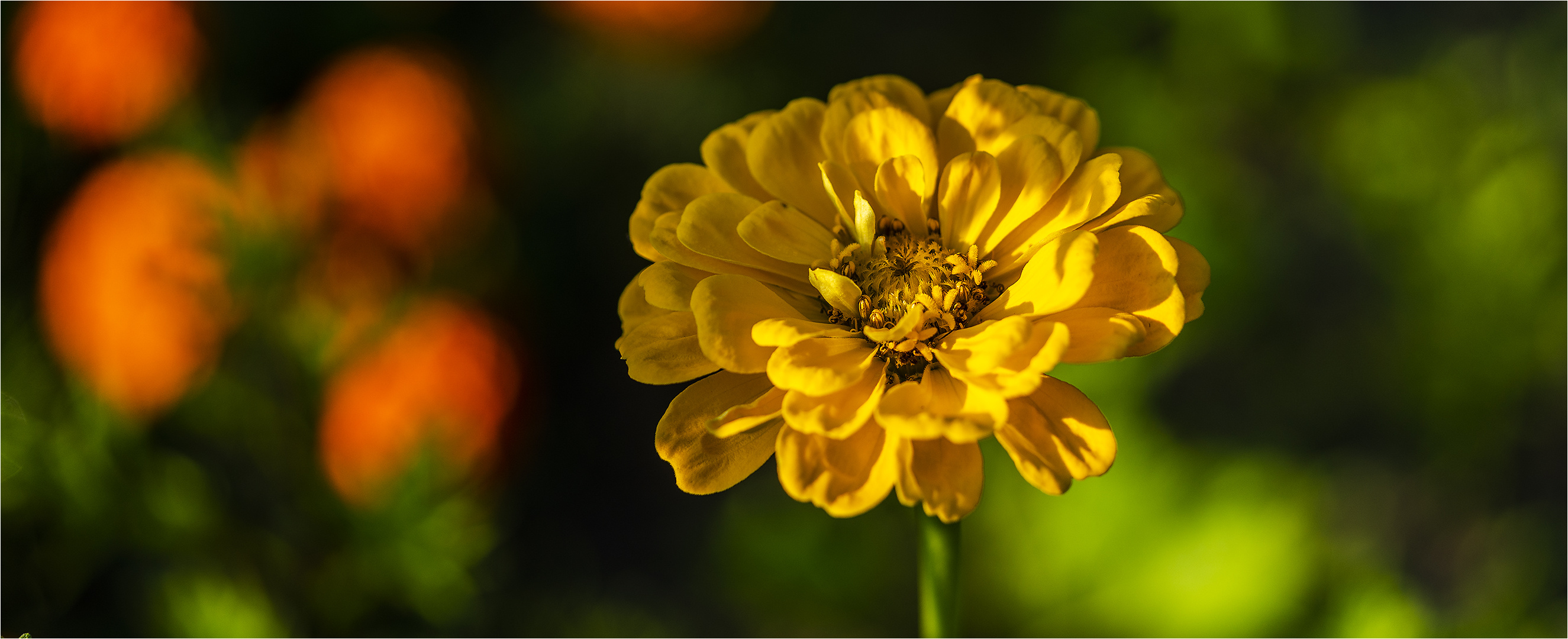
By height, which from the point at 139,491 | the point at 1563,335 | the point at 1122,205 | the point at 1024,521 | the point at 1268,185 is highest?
the point at 1268,185

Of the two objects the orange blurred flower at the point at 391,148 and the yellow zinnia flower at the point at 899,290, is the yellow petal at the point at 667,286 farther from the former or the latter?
the orange blurred flower at the point at 391,148

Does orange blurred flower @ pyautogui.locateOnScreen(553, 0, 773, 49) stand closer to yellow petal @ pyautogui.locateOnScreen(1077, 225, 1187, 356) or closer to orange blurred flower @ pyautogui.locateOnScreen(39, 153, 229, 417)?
orange blurred flower @ pyautogui.locateOnScreen(39, 153, 229, 417)

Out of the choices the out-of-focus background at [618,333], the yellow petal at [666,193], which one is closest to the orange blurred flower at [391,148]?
the out-of-focus background at [618,333]

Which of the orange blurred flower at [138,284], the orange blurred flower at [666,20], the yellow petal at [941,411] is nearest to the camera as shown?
the yellow petal at [941,411]

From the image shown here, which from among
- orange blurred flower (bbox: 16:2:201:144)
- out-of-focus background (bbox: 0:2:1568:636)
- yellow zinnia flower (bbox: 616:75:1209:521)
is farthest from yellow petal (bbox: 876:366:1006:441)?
orange blurred flower (bbox: 16:2:201:144)

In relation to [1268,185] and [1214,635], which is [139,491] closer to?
[1214,635]

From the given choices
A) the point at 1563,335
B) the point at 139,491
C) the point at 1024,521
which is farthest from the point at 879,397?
the point at 1563,335

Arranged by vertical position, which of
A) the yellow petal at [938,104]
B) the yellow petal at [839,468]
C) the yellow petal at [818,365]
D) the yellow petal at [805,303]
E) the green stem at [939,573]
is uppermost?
the yellow petal at [938,104]
